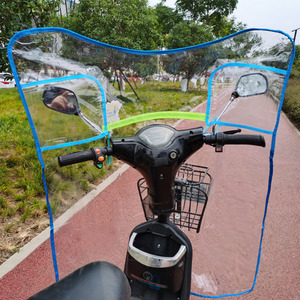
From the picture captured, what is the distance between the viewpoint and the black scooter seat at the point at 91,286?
33.8 inches

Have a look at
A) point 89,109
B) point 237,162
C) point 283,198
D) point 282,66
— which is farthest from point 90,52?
point 283,198

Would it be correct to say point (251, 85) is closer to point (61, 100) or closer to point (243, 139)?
point (243, 139)

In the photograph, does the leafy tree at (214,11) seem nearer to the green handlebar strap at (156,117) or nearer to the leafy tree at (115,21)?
the leafy tree at (115,21)

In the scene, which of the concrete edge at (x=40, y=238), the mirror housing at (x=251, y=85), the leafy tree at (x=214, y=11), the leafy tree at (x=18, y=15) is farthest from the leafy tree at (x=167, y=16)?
the mirror housing at (x=251, y=85)

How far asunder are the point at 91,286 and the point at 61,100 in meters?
0.94

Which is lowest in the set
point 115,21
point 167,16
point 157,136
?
point 157,136

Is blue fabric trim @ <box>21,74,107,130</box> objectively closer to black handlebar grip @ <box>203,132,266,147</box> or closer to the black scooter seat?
black handlebar grip @ <box>203,132,266,147</box>

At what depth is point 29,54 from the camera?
119cm

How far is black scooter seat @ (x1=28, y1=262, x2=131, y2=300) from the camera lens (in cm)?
86

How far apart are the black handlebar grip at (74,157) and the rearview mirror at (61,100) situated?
28cm

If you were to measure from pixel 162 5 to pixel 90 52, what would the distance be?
1017 inches

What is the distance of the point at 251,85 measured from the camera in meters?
1.42

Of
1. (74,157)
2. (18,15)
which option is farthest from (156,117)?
(18,15)

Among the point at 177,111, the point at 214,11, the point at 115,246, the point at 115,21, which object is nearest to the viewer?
the point at 177,111
